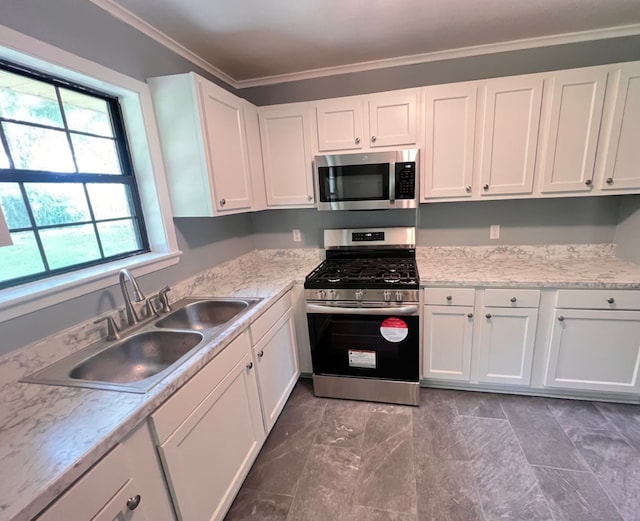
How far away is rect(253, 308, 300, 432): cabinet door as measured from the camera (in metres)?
1.73

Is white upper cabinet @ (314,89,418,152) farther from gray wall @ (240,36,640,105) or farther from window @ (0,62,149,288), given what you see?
window @ (0,62,149,288)

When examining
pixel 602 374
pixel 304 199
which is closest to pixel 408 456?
pixel 602 374

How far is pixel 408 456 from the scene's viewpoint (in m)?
1.69

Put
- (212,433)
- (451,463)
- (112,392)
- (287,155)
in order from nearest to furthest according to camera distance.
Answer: (112,392) < (212,433) < (451,463) < (287,155)

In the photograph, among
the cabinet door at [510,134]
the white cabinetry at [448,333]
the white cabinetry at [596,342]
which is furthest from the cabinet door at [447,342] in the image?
the cabinet door at [510,134]

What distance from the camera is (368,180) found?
82.8 inches

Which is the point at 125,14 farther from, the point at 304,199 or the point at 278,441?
the point at 278,441

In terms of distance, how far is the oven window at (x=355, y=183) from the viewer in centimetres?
208

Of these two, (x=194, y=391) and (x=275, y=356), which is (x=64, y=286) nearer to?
(x=194, y=391)

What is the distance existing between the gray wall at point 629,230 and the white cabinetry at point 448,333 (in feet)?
3.85

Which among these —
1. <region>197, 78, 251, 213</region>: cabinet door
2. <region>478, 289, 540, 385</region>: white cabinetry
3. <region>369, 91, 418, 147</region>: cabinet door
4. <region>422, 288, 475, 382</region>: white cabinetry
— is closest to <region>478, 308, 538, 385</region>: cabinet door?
<region>478, 289, 540, 385</region>: white cabinetry

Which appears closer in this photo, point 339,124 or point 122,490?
point 122,490

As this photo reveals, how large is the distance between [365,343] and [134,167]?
5.95 ft

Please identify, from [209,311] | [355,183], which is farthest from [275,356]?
[355,183]
